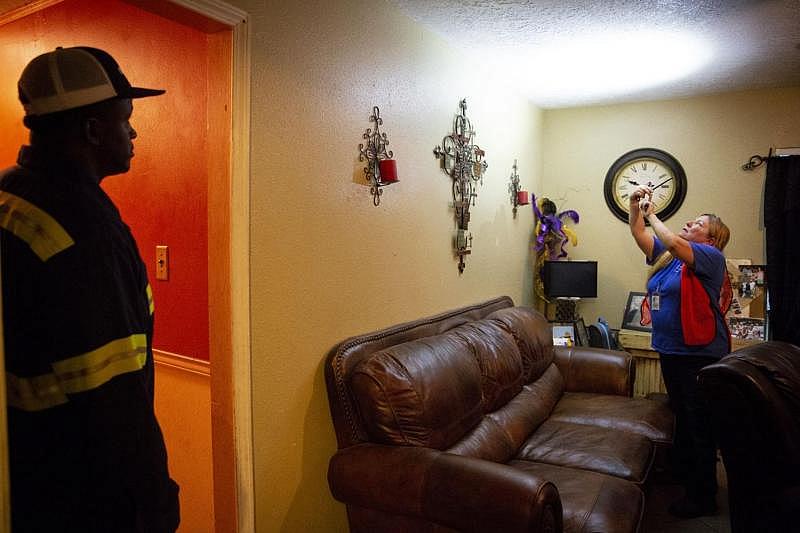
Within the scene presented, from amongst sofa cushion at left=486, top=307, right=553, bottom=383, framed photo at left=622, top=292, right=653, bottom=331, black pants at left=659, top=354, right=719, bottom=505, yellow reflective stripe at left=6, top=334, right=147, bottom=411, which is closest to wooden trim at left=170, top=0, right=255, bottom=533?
yellow reflective stripe at left=6, top=334, right=147, bottom=411

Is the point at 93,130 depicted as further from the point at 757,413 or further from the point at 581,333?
the point at 581,333

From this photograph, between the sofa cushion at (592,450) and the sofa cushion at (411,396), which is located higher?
the sofa cushion at (411,396)

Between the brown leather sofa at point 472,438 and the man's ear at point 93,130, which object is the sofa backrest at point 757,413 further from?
the man's ear at point 93,130

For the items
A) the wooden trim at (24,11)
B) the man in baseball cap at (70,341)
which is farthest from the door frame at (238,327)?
the wooden trim at (24,11)

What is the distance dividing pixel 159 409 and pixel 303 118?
1373mm

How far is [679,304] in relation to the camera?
9.46ft

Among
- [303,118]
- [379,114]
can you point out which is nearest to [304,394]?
[303,118]

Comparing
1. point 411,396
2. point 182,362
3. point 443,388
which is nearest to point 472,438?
point 443,388

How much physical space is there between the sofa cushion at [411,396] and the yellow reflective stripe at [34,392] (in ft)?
3.49

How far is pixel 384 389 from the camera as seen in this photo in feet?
6.31

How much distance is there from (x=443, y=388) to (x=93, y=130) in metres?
1.45

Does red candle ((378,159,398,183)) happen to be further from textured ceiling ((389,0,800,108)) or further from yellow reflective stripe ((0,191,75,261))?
yellow reflective stripe ((0,191,75,261))

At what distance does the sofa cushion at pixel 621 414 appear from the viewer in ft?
9.01

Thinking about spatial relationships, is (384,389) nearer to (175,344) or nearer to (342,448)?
(342,448)
